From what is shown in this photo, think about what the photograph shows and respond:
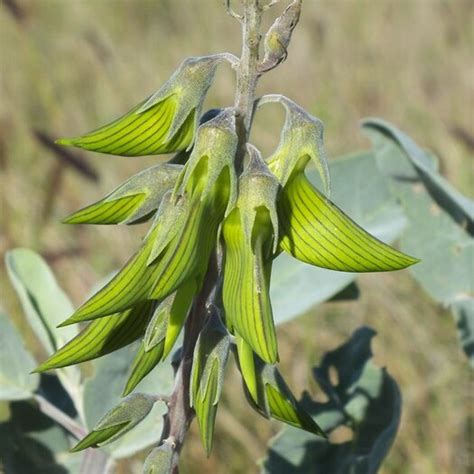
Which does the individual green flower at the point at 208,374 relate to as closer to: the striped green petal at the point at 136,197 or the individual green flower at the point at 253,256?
the individual green flower at the point at 253,256

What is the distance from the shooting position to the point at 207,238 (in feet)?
4.36

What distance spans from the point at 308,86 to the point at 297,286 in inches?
167

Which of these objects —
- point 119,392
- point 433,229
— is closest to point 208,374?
point 119,392

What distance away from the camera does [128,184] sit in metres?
1.38

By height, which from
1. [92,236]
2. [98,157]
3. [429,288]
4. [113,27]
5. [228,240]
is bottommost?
[429,288]

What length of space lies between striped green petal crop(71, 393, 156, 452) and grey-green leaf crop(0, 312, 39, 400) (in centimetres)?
67

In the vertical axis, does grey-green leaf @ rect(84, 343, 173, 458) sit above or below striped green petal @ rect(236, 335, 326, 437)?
above

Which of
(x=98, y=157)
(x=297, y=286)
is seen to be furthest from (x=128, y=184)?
(x=98, y=157)

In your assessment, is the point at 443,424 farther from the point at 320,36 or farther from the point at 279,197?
the point at 320,36

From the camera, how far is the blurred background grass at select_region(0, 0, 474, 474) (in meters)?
3.33

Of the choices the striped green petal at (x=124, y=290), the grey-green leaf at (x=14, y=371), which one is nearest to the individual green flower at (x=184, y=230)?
the striped green petal at (x=124, y=290)

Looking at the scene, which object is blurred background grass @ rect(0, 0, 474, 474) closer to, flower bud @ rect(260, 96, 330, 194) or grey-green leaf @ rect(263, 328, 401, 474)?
grey-green leaf @ rect(263, 328, 401, 474)

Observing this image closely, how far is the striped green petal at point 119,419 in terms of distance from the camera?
143cm

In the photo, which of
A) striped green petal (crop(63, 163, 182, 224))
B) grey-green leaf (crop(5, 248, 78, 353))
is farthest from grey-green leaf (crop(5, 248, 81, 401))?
striped green petal (crop(63, 163, 182, 224))
